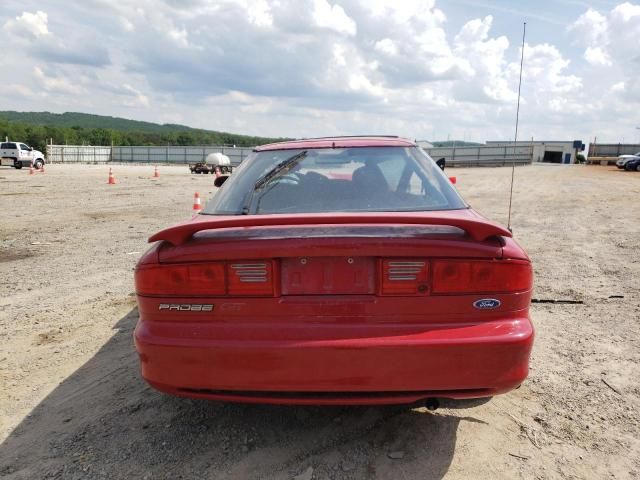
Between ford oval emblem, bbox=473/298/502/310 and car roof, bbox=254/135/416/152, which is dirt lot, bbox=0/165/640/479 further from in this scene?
car roof, bbox=254/135/416/152

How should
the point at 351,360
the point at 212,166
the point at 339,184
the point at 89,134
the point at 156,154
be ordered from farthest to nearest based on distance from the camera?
the point at 89,134, the point at 156,154, the point at 212,166, the point at 339,184, the point at 351,360

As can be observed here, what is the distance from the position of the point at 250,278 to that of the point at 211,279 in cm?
18

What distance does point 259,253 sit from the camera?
2119 mm

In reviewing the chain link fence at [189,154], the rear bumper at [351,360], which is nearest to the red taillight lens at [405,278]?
the rear bumper at [351,360]

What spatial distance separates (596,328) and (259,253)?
133 inches

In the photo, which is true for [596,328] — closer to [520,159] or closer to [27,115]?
[520,159]

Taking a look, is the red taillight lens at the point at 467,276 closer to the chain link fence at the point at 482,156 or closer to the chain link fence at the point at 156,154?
the chain link fence at the point at 482,156

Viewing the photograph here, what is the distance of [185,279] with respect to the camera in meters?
2.20

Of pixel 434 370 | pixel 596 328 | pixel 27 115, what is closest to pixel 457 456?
pixel 434 370

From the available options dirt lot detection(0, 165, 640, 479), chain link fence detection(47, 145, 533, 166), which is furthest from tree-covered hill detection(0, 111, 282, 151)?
dirt lot detection(0, 165, 640, 479)

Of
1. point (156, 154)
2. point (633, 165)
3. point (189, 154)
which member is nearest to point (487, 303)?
point (633, 165)

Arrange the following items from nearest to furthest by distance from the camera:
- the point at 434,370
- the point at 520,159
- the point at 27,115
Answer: the point at 434,370, the point at 520,159, the point at 27,115

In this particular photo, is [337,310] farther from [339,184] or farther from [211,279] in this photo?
[339,184]

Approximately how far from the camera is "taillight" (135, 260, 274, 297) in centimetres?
215
